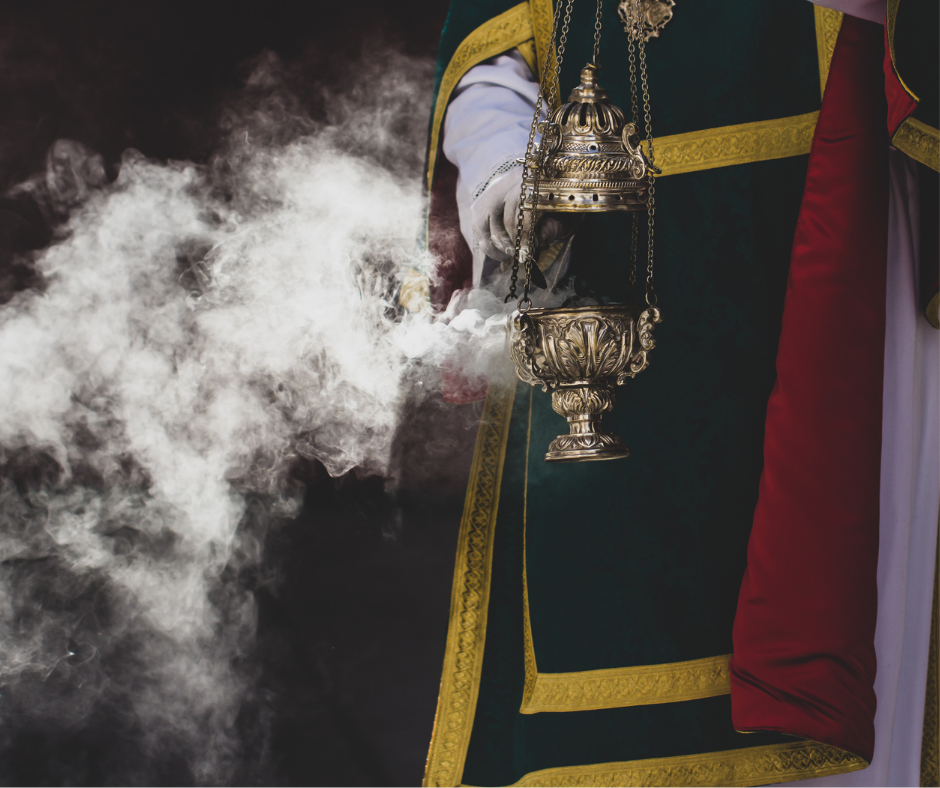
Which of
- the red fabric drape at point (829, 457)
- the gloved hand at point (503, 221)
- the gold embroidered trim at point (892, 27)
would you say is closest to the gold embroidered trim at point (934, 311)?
the red fabric drape at point (829, 457)

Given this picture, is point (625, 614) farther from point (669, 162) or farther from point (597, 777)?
point (669, 162)

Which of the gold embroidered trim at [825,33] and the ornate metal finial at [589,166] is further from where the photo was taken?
the gold embroidered trim at [825,33]

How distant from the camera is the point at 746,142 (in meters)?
1.45

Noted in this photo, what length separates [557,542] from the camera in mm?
1516

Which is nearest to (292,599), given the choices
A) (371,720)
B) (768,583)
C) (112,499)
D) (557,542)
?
(371,720)

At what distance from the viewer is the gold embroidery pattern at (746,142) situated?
56.7 inches

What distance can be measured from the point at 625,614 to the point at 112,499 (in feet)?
4.12

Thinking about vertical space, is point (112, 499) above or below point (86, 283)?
below

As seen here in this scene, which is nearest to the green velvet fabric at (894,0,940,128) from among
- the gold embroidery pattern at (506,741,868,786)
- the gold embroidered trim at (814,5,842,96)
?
the gold embroidered trim at (814,5,842,96)

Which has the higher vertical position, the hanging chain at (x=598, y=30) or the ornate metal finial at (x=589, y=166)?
the hanging chain at (x=598, y=30)

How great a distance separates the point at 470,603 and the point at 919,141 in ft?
4.02

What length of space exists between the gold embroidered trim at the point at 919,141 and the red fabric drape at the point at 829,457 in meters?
0.07

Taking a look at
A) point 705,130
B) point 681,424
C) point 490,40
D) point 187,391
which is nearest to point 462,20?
point 490,40

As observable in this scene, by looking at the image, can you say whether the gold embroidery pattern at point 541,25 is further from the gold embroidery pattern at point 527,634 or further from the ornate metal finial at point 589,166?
the gold embroidery pattern at point 527,634
